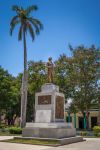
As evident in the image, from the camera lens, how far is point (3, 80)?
158 ft

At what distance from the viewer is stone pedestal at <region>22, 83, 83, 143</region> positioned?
21.1 m

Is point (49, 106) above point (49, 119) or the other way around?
above

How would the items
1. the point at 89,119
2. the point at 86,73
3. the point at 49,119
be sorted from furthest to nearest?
1. the point at 89,119
2. the point at 86,73
3. the point at 49,119

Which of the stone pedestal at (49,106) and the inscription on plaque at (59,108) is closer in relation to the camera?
the stone pedestal at (49,106)

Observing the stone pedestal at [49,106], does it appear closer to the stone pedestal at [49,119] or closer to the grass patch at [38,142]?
the stone pedestal at [49,119]

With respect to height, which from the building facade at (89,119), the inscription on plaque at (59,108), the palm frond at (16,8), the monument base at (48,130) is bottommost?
the building facade at (89,119)

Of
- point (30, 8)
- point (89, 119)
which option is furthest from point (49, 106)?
point (89, 119)

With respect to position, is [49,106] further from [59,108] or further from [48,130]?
[48,130]

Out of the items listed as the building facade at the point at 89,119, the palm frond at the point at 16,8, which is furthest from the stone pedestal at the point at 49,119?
the building facade at the point at 89,119

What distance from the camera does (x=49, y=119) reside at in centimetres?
2197

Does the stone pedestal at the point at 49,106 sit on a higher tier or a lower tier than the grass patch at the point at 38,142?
higher

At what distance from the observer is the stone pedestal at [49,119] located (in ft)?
69.2

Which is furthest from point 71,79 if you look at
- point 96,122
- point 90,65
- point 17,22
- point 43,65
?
point 96,122

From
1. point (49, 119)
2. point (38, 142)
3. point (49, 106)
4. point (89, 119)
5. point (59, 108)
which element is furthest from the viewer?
point (89, 119)
